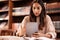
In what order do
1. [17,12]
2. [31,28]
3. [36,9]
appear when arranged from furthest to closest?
[17,12] < [36,9] < [31,28]

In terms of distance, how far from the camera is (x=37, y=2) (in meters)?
1.58

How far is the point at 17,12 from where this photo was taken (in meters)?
2.82

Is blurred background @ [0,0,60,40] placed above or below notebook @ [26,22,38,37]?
above

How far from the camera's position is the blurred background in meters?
2.57

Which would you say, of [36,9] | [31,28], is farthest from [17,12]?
[31,28]

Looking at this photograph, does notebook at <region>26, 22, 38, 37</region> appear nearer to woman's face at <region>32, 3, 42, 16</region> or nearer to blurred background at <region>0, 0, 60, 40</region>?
woman's face at <region>32, 3, 42, 16</region>

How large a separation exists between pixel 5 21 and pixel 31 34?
1.84m

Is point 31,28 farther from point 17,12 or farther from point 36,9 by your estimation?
point 17,12

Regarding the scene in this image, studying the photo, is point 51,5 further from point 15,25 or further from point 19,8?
point 15,25

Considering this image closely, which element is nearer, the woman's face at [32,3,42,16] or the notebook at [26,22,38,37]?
the notebook at [26,22,38,37]

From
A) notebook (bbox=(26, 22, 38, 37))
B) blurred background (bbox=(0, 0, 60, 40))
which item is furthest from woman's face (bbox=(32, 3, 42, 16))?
blurred background (bbox=(0, 0, 60, 40))

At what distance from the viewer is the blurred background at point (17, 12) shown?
2.57 meters

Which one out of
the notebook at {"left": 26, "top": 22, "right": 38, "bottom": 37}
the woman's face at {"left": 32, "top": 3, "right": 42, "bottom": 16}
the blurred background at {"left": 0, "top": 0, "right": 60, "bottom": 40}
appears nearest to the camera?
the notebook at {"left": 26, "top": 22, "right": 38, "bottom": 37}

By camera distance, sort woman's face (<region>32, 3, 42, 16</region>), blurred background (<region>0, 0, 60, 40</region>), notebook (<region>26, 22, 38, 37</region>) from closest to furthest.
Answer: notebook (<region>26, 22, 38, 37</region>)
woman's face (<region>32, 3, 42, 16</region>)
blurred background (<region>0, 0, 60, 40</region>)
